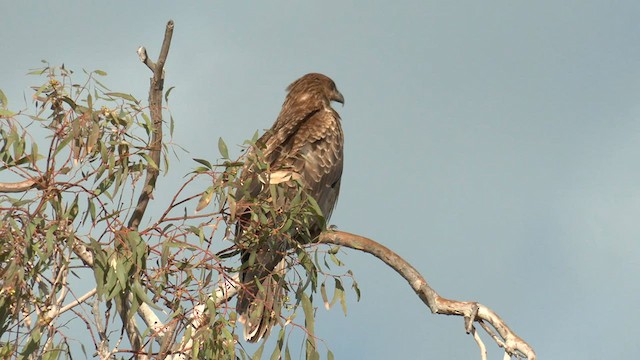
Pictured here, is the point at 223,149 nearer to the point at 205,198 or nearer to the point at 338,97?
the point at 205,198

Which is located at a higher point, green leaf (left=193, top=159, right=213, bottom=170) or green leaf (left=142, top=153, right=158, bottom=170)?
green leaf (left=142, top=153, right=158, bottom=170)

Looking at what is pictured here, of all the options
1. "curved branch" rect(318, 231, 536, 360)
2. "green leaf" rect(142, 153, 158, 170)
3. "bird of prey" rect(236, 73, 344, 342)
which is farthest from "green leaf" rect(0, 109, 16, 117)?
"curved branch" rect(318, 231, 536, 360)

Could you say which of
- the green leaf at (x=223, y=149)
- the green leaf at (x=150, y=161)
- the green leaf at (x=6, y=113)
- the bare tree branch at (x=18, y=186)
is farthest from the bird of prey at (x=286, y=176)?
the green leaf at (x=6, y=113)

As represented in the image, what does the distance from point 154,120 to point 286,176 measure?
102cm

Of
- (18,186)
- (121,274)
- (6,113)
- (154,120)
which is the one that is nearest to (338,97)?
(154,120)

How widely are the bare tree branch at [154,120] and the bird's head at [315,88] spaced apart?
335 centimetres

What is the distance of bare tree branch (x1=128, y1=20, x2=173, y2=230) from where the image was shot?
274 inches

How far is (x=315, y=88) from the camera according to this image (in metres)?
10.6

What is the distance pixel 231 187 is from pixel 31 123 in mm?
1398

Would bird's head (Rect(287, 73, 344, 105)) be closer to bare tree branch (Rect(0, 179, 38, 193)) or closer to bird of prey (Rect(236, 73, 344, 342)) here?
bird of prey (Rect(236, 73, 344, 342))

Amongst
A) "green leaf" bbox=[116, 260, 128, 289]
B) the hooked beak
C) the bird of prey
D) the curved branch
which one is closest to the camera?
"green leaf" bbox=[116, 260, 128, 289]

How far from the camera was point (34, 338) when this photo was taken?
6250 millimetres

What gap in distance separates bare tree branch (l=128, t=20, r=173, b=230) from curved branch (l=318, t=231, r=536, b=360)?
3.94 feet

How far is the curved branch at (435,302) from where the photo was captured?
6.42 metres
